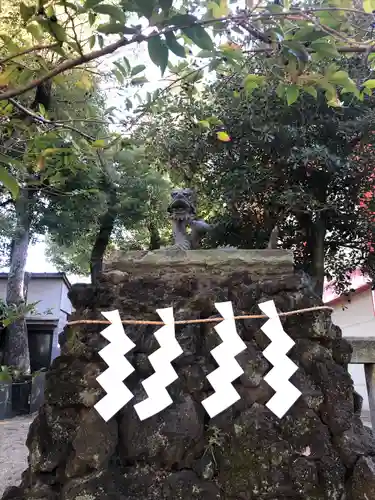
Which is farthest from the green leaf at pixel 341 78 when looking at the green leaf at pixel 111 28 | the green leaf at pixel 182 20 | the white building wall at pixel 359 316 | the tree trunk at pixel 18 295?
the tree trunk at pixel 18 295

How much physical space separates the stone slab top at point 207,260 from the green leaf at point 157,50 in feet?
5.91

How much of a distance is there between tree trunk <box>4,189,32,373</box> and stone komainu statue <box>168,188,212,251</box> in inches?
282

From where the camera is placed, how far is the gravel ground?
389 cm

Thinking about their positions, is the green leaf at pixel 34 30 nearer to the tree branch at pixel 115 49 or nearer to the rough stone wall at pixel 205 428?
the tree branch at pixel 115 49

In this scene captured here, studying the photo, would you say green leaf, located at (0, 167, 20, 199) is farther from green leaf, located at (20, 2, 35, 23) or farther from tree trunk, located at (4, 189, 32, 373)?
tree trunk, located at (4, 189, 32, 373)

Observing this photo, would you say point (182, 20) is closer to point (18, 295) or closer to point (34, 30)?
point (34, 30)

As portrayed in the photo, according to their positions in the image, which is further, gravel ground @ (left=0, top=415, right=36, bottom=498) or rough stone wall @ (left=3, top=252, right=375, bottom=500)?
gravel ground @ (left=0, top=415, right=36, bottom=498)

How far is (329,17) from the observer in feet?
6.47

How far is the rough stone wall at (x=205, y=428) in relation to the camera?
7.54 ft

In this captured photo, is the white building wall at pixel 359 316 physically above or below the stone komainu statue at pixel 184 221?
→ below

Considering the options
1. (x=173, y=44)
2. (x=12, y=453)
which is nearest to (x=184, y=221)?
(x=173, y=44)

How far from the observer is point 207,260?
302 centimetres

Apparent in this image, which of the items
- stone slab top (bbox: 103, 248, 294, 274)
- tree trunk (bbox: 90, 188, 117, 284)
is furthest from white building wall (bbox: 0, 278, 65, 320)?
stone slab top (bbox: 103, 248, 294, 274)

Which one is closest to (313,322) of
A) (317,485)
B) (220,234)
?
(317,485)
